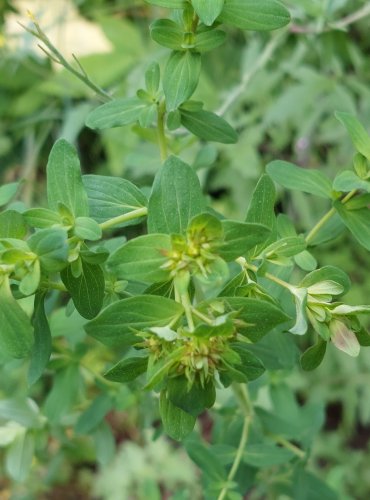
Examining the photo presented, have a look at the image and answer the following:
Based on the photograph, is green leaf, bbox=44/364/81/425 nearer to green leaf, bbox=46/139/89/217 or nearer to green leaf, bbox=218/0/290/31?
green leaf, bbox=46/139/89/217

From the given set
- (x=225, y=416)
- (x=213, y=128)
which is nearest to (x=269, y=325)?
(x=213, y=128)

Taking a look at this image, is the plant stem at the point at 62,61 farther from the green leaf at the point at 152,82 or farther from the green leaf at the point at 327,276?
the green leaf at the point at 327,276

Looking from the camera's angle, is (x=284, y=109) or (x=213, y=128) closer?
(x=213, y=128)

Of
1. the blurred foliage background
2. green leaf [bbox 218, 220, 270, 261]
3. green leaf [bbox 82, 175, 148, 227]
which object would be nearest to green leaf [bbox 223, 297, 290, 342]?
green leaf [bbox 218, 220, 270, 261]

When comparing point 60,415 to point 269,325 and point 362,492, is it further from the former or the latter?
point 362,492

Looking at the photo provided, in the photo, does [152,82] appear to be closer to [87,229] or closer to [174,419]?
[87,229]

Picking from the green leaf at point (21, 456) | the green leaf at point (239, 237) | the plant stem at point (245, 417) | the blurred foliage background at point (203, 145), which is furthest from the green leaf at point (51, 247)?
the blurred foliage background at point (203, 145)

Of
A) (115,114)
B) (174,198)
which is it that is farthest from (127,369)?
(115,114)

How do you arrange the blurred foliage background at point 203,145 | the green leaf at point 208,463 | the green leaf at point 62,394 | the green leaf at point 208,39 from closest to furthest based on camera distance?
the green leaf at point 208,39 → the green leaf at point 208,463 → the green leaf at point 62,394 → the blurred foliage background at point 203,145
